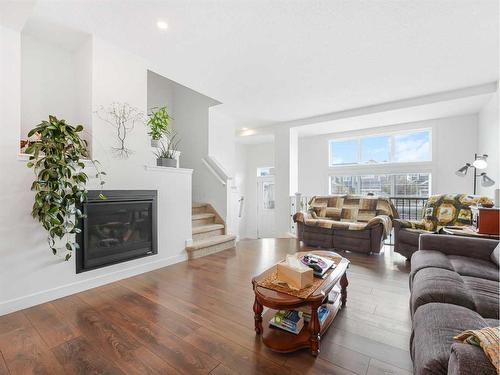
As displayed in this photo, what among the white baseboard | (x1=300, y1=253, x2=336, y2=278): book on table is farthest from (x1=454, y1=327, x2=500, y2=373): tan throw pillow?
the white baseboard

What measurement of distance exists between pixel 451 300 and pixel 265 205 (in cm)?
613

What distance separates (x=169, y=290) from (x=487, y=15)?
406 centimetres

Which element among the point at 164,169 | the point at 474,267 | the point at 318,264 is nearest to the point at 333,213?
the point at 474,267

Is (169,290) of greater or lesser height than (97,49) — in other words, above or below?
below

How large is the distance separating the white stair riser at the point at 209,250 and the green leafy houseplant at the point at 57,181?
157 cm

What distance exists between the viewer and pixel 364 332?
1.74 metres

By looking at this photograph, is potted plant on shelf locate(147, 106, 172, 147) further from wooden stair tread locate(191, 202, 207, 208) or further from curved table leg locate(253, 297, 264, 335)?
curved table leg locate(253, 297, 264, 335)

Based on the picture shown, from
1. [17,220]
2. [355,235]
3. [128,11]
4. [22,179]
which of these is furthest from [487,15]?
[17,220]

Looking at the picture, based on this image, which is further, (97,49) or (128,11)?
(97,49)

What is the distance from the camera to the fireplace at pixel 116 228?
2480mm

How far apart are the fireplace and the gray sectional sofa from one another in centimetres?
282

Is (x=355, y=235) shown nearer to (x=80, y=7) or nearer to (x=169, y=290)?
(x=169, y=290)

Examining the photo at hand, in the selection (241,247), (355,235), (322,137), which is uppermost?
(322,137)

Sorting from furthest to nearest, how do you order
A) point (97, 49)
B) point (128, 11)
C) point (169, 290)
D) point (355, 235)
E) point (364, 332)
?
point (355, 235) → point (97, 49) → point (169, 290) → point (128, 11) → point (364, 332)
